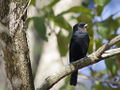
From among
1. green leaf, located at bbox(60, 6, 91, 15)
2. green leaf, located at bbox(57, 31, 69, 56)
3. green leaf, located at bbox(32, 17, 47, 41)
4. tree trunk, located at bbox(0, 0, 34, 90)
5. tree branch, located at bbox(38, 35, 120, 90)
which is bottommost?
green leaf, located at bbox(57, 31, 69, 56)

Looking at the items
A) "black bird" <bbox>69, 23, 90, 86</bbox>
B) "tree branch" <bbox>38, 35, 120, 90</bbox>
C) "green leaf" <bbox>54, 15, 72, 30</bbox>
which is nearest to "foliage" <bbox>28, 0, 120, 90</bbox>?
"green leaf" <bbox>54, 15, 72, 30</bbox>

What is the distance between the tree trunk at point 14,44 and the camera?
2062mm

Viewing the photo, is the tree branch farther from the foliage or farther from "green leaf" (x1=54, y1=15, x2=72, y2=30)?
"green leaf" (x1=54, y1=15, x2=72, y2=30)

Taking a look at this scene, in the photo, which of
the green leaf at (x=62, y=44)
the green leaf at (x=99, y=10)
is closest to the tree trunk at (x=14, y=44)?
the green leaf at (x=62, y=44)

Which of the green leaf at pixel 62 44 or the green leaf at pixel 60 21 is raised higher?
the green leaf at pixel 60 21

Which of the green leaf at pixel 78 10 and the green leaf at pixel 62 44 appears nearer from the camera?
the green leaf at pixel 78 10

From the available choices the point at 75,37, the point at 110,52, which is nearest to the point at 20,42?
the point at 110,52

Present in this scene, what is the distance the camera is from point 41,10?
3.96m

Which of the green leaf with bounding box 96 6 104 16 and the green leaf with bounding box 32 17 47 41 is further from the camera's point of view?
the green leaf with bounding box 96 6 104 16

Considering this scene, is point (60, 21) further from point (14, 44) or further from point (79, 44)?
point (14, 44)

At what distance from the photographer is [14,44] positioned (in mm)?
2084

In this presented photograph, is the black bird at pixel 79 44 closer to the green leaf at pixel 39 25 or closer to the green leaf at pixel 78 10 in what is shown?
the green leaf at pixel 78 10

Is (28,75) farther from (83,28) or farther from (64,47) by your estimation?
(83,28)

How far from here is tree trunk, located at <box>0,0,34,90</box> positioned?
6.77 ft
